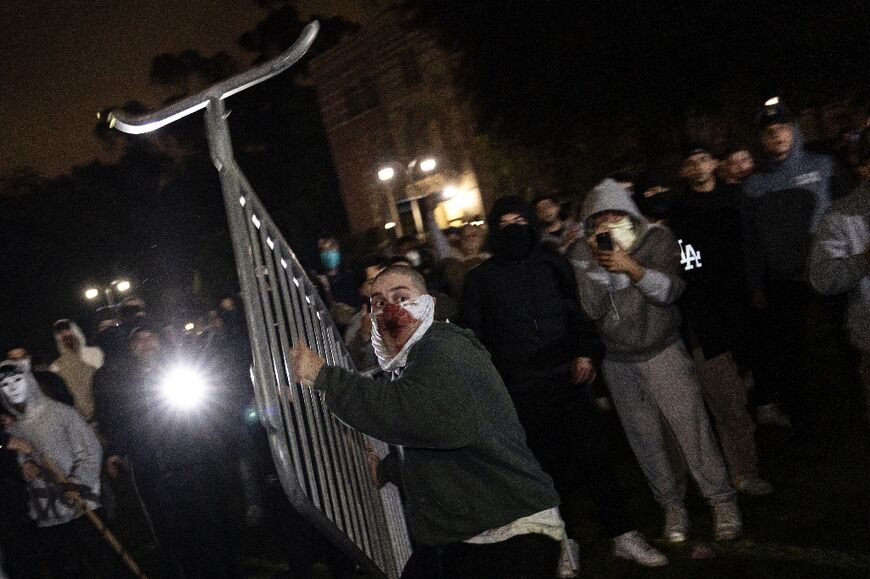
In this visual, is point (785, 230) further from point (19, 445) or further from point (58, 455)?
point (19, 445)

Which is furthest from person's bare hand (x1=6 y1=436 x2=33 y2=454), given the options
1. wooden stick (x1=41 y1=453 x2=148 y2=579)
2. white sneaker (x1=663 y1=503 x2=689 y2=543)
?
white sneaker (x1=663 y1=503 x2=689 y2=543)

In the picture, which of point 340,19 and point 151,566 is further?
point 340,19

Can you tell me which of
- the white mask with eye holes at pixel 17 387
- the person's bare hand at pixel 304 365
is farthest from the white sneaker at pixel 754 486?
the white mask with eye holes at pixel 17 387

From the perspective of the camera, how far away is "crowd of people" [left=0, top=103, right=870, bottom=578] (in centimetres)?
302

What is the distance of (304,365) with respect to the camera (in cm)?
277

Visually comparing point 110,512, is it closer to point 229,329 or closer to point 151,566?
point 151,566

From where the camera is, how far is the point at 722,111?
16.6m

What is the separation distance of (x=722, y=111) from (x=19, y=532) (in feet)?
46.6

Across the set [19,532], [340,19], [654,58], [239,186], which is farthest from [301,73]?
[239,186]

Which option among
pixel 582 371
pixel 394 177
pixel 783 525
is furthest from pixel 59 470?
pixel 394 177

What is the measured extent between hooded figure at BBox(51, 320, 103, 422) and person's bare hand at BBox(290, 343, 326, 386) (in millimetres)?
7619

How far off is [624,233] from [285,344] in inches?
114

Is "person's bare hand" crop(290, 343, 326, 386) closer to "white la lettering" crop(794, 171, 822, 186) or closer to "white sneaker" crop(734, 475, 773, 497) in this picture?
"white sneaker" crop(734, 475, 773, 497)

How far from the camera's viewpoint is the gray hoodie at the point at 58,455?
21.1ft
